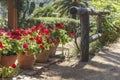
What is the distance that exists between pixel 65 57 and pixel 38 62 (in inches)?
43.3

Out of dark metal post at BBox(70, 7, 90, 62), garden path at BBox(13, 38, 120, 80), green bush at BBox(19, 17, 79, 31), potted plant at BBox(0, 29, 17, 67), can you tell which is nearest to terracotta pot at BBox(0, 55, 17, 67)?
potted plant at BBox(0, 29, 17, 67)

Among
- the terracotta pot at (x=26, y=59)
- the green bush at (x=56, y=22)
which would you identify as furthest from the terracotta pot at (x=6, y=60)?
the green bush at (x=56, y=22)

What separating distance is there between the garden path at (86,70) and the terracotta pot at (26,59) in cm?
29

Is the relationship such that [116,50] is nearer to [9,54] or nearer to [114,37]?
[114,37]

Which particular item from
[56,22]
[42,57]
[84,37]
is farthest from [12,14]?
[42,57]

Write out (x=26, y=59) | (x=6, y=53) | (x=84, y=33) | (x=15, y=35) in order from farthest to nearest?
(x=84, y=33), (x=26, y=59), (x=15, y=35), (x=6, y=53)

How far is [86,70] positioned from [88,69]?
0.33ft

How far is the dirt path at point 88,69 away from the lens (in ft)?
20.0

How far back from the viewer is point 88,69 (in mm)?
6777

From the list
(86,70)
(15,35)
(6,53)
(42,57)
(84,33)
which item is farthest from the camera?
(84,33)

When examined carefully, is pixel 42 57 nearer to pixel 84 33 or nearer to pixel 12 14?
pixel 84 33

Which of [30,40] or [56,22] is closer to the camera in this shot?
[30,40]

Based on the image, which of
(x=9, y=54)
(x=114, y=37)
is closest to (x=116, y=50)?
(x=114, y=37)

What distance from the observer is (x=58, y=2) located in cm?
2756
